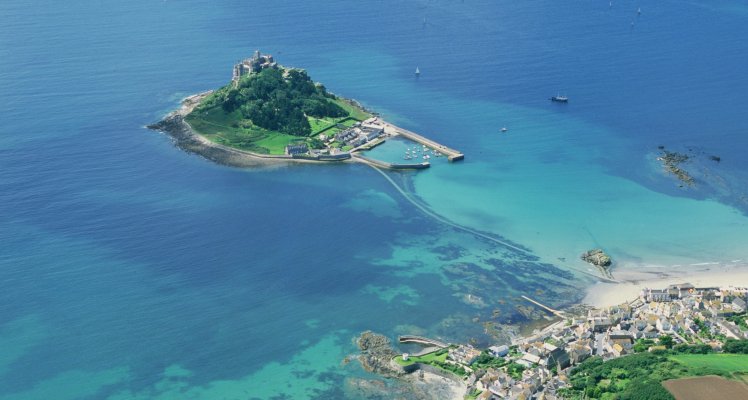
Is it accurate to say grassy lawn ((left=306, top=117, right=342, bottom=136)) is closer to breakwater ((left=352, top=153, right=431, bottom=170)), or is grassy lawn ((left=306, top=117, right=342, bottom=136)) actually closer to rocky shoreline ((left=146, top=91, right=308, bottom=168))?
rocky shoreline ((left=146, top=91, right=308, bottom=168))

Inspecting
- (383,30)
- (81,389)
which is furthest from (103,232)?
(383,30)

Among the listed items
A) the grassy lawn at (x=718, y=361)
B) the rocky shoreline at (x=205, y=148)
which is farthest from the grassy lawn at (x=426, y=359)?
the rocky shoreline at (x=205, y=148)

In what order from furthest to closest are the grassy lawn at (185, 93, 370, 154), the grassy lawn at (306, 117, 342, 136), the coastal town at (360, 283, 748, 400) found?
the grassy lawn at (306, 117, 342, 136) < the grassy lawn at (185, 93, 370, 154) < the coastal town at (360, 283, 748, 400)

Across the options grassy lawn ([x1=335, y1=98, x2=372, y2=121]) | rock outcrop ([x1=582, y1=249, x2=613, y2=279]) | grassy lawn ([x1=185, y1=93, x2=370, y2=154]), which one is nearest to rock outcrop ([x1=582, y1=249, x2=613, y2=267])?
rock outcrop ([x1=582, y1=249, x2=613, y2=279])

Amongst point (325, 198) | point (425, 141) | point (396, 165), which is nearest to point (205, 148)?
point (325, 198)

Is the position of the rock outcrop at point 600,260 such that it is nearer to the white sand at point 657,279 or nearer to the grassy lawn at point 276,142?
the white sand at point 657,279

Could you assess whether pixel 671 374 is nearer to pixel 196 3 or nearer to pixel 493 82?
pixel 493 82

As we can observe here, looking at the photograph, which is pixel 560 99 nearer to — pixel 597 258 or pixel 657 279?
pixel 597 258
